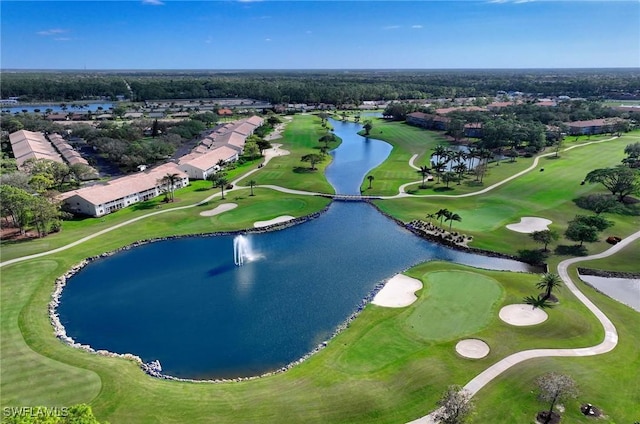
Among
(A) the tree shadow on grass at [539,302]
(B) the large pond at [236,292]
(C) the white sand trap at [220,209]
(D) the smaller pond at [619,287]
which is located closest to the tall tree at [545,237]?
(B) the large pond at [236,292]

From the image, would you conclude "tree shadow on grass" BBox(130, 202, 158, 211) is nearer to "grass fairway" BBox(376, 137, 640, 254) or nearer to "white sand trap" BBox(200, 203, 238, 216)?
"white sand trap" BBox(200, 203, 238, 216)

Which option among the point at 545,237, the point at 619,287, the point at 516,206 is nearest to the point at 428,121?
the point at 516,206

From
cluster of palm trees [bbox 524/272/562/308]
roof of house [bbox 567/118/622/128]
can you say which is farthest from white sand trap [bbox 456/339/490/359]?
roof of house [bbox 567/118/622/128]

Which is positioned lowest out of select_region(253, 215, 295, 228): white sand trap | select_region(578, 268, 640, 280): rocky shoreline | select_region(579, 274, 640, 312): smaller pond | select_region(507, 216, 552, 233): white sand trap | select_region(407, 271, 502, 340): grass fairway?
select_region(579, 274, 640, 312): smaller pond

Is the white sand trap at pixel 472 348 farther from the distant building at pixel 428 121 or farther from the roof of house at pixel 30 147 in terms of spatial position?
the distant building at pixel 428 121

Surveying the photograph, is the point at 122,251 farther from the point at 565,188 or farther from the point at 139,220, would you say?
the point at 565,188

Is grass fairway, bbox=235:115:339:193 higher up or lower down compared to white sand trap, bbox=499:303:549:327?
higher up

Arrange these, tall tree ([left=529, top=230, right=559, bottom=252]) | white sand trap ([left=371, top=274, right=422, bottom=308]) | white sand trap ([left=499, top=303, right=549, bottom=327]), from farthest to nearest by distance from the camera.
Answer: tall tree ([left=529, top=230, right=559, bottom=252]) → white sand trap ([left=371, top=274, right=422, bottom=308]) → white sand trap ([left=499, top=303, right=549, bottom=327])
